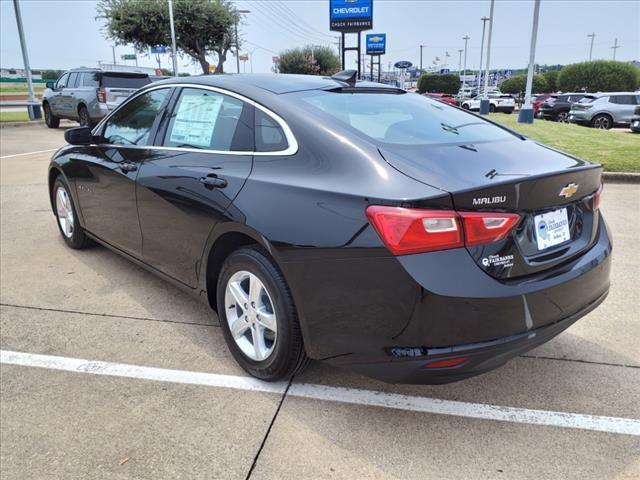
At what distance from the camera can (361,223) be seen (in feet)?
7.17

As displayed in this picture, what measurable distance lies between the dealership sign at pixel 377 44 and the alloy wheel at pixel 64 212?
201ft

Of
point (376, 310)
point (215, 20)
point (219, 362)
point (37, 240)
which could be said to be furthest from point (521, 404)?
point (215, 20)

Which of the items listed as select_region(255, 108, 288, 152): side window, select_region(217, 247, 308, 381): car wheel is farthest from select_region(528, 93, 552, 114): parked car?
select_region(217, 247, 308, 381): car wheel

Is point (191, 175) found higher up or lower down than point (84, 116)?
higher up

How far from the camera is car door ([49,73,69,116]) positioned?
16422 mm

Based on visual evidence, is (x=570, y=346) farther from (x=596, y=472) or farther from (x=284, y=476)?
(x=284, y=476)

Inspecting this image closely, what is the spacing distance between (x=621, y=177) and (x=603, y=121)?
14.7 meters

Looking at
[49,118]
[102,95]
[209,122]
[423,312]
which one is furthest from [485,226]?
[49,118]

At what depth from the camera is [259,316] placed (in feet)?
9.05

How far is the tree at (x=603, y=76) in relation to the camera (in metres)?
44.9

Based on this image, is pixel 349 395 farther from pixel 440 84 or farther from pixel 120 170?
pixel 440 84

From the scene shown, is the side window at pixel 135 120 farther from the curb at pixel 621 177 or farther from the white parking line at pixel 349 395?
the curb at pixel 621 177

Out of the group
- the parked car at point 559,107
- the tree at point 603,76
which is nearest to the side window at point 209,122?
the parked car at point 559,107

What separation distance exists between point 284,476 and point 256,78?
2252 mm
